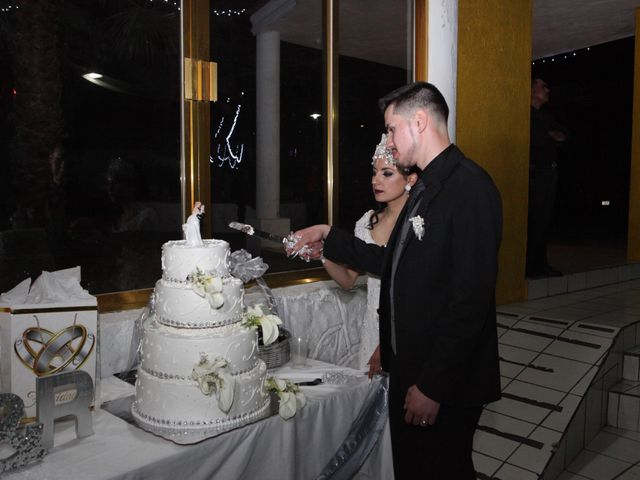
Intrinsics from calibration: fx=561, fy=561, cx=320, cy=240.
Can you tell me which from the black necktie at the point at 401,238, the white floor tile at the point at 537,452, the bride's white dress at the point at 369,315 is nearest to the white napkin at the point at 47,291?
the black necktie at the point at 401,238

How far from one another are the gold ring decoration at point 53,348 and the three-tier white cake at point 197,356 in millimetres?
176

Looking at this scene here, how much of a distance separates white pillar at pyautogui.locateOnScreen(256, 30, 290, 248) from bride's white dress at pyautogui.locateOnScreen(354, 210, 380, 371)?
241cm

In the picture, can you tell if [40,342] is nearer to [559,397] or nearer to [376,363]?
[376,363]

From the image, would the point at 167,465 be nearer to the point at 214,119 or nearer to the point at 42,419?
the point at 42,419

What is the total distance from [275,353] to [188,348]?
0.64 metres

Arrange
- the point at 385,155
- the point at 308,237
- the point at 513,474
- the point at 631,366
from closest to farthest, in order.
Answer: the point at 308,237 → the point at 385,155 → the point at 513,474 → the point at 631,366

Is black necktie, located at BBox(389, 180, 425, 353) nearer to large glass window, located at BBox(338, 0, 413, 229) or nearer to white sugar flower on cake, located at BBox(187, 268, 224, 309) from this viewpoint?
white sugar flower on cake, located at BBox(187, 268, 224, 309)

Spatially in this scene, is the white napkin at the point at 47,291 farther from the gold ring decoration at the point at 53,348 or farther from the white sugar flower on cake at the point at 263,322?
the white sugar flower on cake at the point at 263,322

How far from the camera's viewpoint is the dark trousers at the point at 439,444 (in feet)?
5.43

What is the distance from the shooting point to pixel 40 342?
59.8 inches

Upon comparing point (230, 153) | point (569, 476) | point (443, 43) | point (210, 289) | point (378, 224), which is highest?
point (443, 43)

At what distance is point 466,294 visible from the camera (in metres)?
1.54

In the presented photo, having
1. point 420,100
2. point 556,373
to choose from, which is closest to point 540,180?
point 556,373

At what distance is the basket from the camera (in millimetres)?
2031
